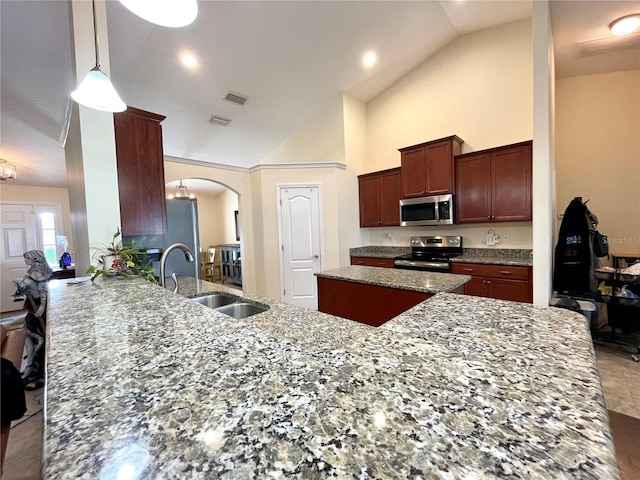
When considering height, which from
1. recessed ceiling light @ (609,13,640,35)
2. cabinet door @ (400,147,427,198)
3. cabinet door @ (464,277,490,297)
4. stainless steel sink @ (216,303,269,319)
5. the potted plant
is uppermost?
recessed ceiling light @ (609,13,640,35)

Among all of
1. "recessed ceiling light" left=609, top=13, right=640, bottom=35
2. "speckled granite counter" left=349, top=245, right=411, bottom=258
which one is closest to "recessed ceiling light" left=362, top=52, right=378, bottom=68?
"recessed ceiling light" left=609, top=13, right=640, bottom=35

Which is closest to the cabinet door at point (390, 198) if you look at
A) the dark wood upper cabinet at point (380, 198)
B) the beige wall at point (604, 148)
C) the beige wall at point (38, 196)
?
the dark wood upper cabinet at point (380, 198)

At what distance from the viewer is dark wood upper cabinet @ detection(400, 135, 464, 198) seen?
12.0 ft

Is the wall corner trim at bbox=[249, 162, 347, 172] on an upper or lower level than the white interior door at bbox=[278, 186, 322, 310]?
upper

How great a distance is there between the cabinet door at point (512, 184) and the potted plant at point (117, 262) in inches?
150

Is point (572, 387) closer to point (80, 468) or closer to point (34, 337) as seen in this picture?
point (80, 468)

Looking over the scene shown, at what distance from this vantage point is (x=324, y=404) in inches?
18.4

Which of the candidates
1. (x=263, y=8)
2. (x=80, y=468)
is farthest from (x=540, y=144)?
(x=80, y=468)

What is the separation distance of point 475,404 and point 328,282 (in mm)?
2101

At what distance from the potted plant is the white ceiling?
1.88 meters

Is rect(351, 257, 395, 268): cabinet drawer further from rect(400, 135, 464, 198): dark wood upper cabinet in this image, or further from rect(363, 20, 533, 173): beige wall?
rect(363, 20, 533, 173): beige wall

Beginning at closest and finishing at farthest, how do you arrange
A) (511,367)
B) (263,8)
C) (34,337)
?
1. (511,367)
2. (34,337)
3. (263,8)

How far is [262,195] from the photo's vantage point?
436 cm

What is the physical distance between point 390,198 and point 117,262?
3.70 m
